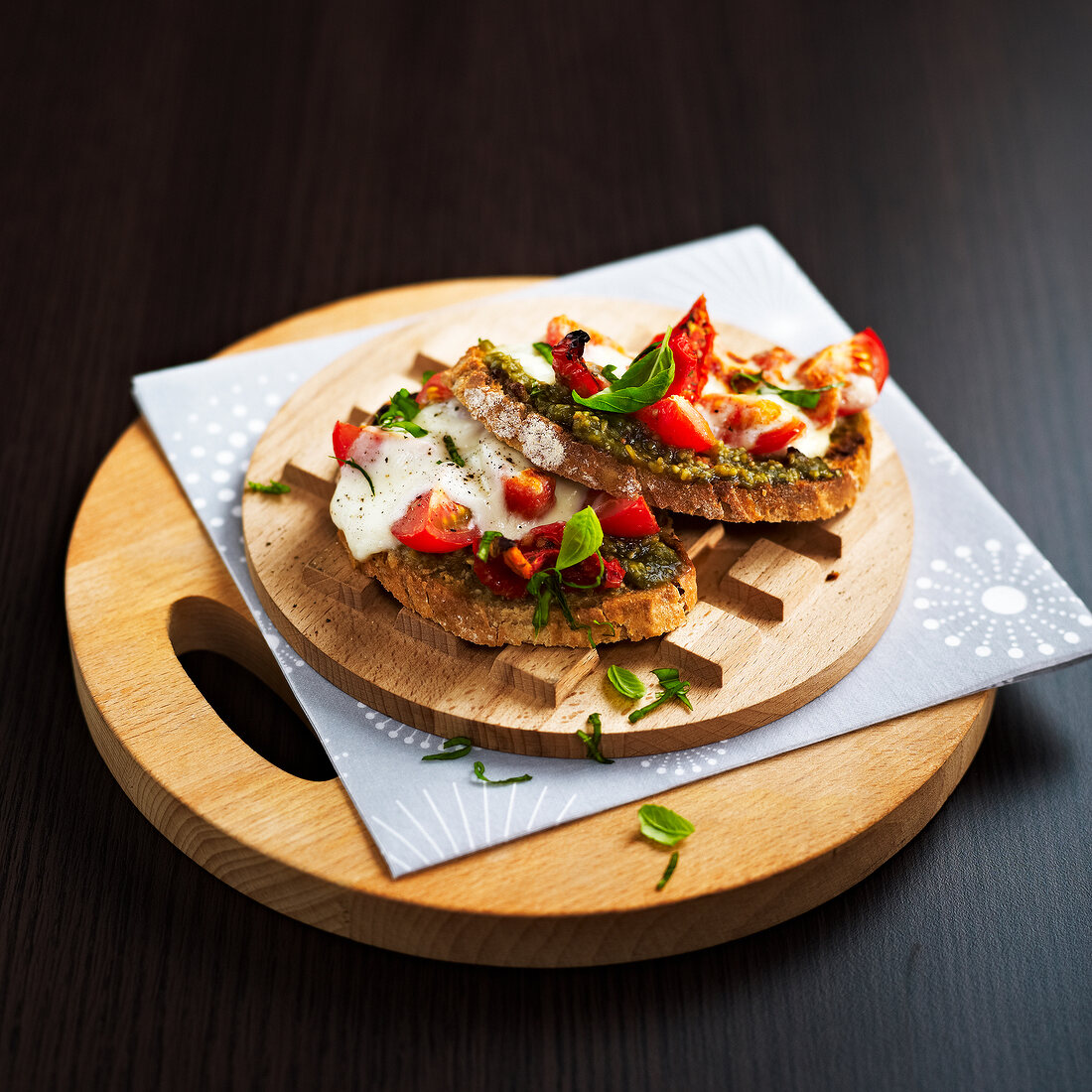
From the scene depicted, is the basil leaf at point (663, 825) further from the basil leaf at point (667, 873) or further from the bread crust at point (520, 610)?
the bread crust at point (520, 610)

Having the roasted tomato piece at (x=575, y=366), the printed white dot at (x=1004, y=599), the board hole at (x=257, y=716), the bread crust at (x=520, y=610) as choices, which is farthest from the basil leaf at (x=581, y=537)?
the printed white dot at (x=1004, y=599)

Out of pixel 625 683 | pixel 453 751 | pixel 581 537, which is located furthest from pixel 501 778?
pixel 581 537

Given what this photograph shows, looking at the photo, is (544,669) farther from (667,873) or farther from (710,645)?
(667,873)

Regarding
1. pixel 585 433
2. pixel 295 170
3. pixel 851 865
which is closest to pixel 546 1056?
pixel 851 865

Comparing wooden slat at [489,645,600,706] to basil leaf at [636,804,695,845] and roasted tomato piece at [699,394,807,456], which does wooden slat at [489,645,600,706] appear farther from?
roasted tomato piece at [699,394,807,456]

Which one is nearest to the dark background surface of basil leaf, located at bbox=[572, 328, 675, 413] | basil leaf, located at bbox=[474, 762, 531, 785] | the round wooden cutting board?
the round wooden cutting board

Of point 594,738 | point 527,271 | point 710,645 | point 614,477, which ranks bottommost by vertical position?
point 594,738

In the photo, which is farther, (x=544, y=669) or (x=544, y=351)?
(x=544, y=351)
